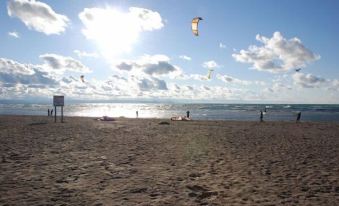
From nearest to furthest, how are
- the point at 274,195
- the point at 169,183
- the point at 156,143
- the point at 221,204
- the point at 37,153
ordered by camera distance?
the point at 221,204 → the point at 274,195 → the point at 169,183 → the point at 37,153 → the point at 156,143

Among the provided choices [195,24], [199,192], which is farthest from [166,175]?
[195,24]

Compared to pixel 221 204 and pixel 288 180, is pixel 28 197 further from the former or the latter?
pixel 288 180

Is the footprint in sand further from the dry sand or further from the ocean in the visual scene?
the ocean

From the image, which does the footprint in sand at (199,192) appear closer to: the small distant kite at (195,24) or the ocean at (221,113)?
the small distant kite at (195,24)

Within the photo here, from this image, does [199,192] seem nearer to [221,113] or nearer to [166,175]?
[166,175]

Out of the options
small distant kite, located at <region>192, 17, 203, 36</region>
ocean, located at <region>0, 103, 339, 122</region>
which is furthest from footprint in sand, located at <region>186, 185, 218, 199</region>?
ocean, located at <region>0, 103, 339, 122</region>

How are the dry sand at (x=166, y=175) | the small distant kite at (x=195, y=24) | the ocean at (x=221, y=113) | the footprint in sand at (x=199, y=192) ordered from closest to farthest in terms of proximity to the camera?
1. the dry sand at (x=166, y=175)
2. the footprint in sand at (x=199, y=192)
3. the small distant kite at (x=195, y=24)
4. the ocean at (x=221, y=113)

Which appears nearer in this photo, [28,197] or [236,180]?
[28,197]

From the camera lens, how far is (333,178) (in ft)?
32.0

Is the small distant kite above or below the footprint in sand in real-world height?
above

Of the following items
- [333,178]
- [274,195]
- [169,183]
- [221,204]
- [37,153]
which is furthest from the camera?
[37,153]

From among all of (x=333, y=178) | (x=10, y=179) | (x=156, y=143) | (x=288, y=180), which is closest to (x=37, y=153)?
(x=10, y=179)

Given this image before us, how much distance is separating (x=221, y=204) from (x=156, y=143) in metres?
10.1

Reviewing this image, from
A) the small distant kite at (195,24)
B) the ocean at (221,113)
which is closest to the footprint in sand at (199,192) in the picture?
the small distant kite at (195,24)
